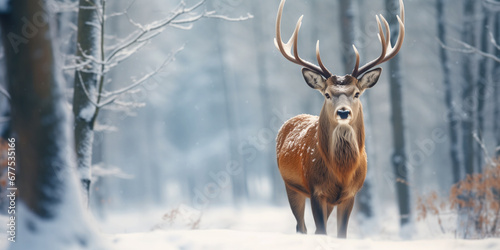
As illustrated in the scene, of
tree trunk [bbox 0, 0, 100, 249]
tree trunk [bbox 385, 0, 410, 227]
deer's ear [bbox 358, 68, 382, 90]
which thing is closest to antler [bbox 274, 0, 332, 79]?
deer's ear [bbox 358, 68, 382, 90]

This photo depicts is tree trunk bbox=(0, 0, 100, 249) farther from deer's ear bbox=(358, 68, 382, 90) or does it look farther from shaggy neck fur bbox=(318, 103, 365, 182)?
deer's ear bbox=(358, 68, 382, 90)

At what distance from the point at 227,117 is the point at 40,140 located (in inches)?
682

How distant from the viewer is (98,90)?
223 inches

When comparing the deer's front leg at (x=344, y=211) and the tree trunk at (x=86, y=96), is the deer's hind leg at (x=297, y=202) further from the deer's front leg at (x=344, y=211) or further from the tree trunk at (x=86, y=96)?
the tree trunk at (x=86, y=96)

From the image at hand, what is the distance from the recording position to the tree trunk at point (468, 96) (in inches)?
471

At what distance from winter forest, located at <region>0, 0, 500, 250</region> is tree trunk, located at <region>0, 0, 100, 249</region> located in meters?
0.01

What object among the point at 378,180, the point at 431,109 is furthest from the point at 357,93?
the point at 378,180

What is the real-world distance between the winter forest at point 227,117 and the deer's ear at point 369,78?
4 centimetres

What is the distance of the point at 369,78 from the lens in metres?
4.64

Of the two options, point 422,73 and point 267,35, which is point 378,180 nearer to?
point 422,73

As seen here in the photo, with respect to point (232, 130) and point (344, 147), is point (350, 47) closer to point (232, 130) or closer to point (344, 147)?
A: point (344, 147)

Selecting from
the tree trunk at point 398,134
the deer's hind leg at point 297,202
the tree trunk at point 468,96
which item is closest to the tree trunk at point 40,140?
the deer's hind leg at point 297,202

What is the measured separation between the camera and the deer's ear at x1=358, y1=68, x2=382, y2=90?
4.59 metres

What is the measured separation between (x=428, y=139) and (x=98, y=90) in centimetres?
1928
